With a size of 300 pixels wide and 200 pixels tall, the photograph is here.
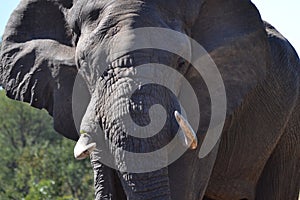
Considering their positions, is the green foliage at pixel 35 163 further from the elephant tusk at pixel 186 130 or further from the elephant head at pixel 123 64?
the elephant tusk at pixel 186 130

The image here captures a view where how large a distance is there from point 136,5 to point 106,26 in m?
0.15

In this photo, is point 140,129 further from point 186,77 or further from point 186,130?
point 186,77

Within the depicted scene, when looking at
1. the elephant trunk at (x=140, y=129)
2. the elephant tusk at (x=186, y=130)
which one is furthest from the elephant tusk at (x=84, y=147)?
the elephant tusk at (x=186, y=130)

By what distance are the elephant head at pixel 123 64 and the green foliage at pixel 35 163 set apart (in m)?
6.04

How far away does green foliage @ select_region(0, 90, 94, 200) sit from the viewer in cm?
1607

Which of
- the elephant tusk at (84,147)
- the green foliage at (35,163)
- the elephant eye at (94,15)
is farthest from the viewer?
the green foliage at (35,163)

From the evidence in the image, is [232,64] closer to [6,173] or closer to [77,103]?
[77,103]

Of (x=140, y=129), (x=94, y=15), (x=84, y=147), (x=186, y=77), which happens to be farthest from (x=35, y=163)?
(x=140, y=129)

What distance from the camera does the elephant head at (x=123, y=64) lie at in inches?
162

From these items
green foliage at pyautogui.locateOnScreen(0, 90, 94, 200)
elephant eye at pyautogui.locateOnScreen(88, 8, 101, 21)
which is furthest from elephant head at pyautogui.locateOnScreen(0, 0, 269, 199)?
green foliage at pyautogui.locateOnScreen(0, 90, 94, 200)

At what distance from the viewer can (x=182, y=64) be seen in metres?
4.43

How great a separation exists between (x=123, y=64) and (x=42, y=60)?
0.88m

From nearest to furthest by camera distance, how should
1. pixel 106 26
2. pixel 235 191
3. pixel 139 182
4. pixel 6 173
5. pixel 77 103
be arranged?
pixel 139 182, pixel 106 26, pixel 77 103, pixel 235 191, pixel 6 173

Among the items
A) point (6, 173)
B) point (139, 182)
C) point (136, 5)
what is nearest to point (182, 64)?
point (136, 5)
